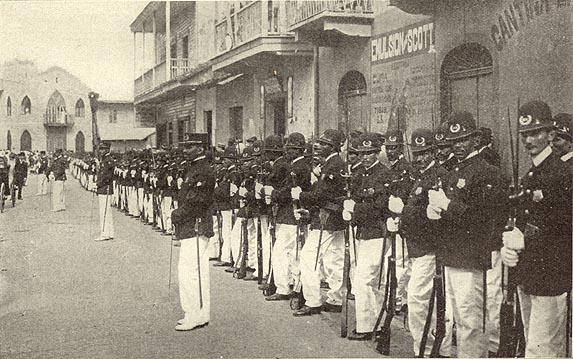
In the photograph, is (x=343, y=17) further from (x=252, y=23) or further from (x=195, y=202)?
(x=195, y=202)

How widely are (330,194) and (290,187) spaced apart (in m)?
0.80

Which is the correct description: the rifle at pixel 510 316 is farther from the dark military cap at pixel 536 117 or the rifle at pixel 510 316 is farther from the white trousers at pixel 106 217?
the white trousers at pixel 106 217

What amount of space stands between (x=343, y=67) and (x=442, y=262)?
266 inches

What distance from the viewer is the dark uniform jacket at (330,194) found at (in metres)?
6.04

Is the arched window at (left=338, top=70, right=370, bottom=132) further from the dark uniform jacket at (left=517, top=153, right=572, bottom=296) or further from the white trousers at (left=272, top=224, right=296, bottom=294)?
the dark uniform jacket at (left=517, top=153, right=572, bottom=296)

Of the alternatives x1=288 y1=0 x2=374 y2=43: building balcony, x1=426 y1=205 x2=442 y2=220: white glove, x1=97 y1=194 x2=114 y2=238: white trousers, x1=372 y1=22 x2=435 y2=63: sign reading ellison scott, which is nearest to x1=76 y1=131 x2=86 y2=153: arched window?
x1=97 y1=194 x2=114 y2=238: white trousers

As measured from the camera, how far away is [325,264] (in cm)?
627

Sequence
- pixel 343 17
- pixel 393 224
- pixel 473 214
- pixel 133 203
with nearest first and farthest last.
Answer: pixel 473 214 < pixel 393 224 < pixel 343 17 < pixel 133 203

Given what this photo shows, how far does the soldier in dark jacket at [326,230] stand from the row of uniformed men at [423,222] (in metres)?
0.01

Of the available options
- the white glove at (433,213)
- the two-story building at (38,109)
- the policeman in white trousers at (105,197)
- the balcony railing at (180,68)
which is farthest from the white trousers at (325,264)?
the balcony railing at (180,68)

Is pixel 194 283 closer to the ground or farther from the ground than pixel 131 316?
farther from the ground

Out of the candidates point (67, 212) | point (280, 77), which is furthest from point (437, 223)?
point (67, 212)

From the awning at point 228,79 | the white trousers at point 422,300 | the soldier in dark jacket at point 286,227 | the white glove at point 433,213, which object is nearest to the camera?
the white glove at point 433,213

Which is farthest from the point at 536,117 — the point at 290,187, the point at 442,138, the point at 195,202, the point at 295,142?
the point at 290,187
